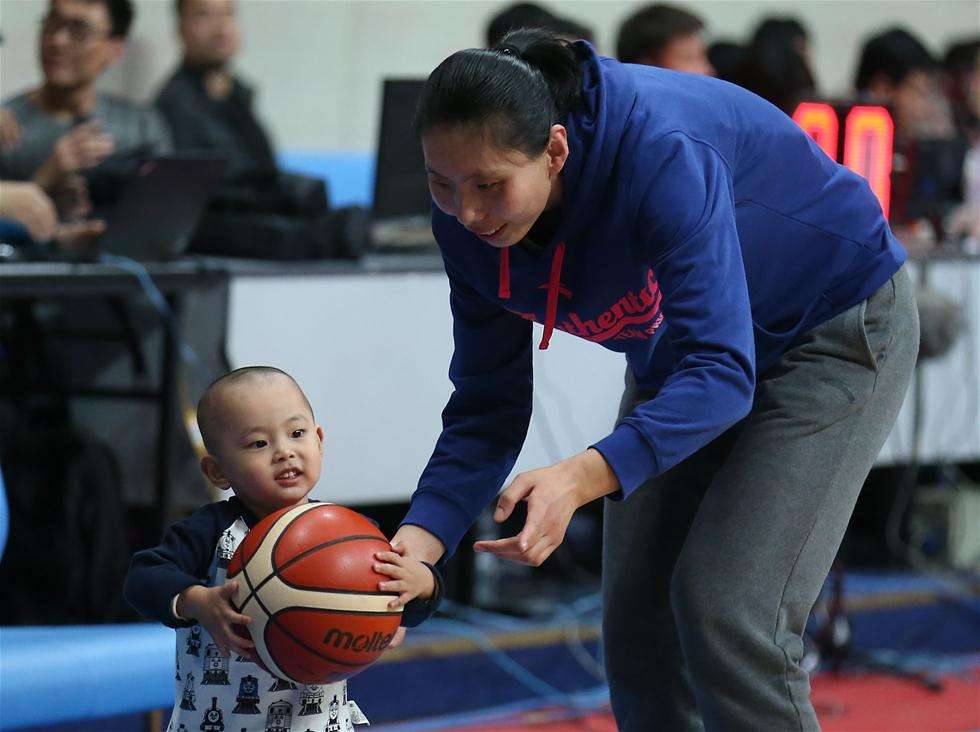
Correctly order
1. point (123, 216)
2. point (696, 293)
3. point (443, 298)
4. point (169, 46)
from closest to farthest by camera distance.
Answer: point (696, 293) → point (123, 216) → point (443, 298) → point (169, 46)

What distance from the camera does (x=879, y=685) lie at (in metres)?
4.43

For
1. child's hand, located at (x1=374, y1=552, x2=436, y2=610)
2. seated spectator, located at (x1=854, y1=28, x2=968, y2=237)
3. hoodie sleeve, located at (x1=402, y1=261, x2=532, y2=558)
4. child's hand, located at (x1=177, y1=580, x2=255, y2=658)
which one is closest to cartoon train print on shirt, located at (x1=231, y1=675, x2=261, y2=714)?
child's hand, located at (x1=177, y1=580, x2=255, y2=658)

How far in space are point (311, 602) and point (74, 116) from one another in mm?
2927

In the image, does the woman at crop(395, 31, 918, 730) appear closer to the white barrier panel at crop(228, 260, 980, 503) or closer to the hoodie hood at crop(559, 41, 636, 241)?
the hoodie hood at crop(559, 41, 636, 241)

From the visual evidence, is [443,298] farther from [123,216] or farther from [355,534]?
[355,534]

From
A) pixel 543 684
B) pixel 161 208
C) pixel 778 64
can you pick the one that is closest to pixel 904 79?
pixel 778 64

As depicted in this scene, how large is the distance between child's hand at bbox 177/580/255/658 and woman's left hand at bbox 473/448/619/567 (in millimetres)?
321

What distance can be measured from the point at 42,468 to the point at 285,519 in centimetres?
210

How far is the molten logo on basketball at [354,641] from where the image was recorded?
73.0 inches

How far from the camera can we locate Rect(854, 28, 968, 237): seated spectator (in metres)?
5.12

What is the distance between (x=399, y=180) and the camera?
4035 millimetres

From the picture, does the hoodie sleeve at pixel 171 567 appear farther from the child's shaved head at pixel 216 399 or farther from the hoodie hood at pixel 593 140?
the hoodie hood at pixel 593 140

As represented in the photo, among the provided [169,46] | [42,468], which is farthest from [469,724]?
[169,46]

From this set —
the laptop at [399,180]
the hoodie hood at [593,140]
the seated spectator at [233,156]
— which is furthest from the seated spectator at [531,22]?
the hoodie hood at [593,140]
